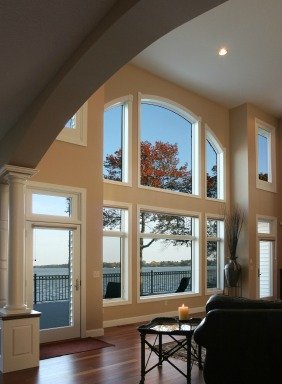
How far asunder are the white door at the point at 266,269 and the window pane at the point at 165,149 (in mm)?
2899

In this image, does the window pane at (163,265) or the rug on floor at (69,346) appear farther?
the window pane at (163,265)

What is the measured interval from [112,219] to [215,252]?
3430mm

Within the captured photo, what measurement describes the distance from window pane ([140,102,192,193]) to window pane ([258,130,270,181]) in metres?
2.35

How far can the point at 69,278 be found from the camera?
258 inches

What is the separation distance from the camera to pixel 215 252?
10.2 metres

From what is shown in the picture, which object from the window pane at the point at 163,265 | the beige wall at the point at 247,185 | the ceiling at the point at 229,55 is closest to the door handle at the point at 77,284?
the window pane at the point at 163,265

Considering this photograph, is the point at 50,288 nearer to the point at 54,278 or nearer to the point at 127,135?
the point at 54,278

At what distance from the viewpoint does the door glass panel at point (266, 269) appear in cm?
1077

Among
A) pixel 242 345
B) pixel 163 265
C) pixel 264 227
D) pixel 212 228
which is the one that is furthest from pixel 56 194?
pixel 264 227

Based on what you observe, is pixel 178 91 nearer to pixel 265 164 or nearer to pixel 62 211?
pixel 265 164

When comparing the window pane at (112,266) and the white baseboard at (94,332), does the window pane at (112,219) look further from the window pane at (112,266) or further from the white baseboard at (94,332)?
the white baseboard at (94,332)

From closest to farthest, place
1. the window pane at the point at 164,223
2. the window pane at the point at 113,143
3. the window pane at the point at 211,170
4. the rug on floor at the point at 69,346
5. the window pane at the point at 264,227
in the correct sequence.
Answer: the rug on floor at the point at 69,346 < the window pane at the point at 113,143 < the window pane at the point at 164,223 < the window pane at the point at 211,170 < the window pane at the point at 264,227

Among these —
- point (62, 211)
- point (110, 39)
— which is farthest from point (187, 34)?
point (110, 39)

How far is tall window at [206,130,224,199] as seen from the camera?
33.8ft
